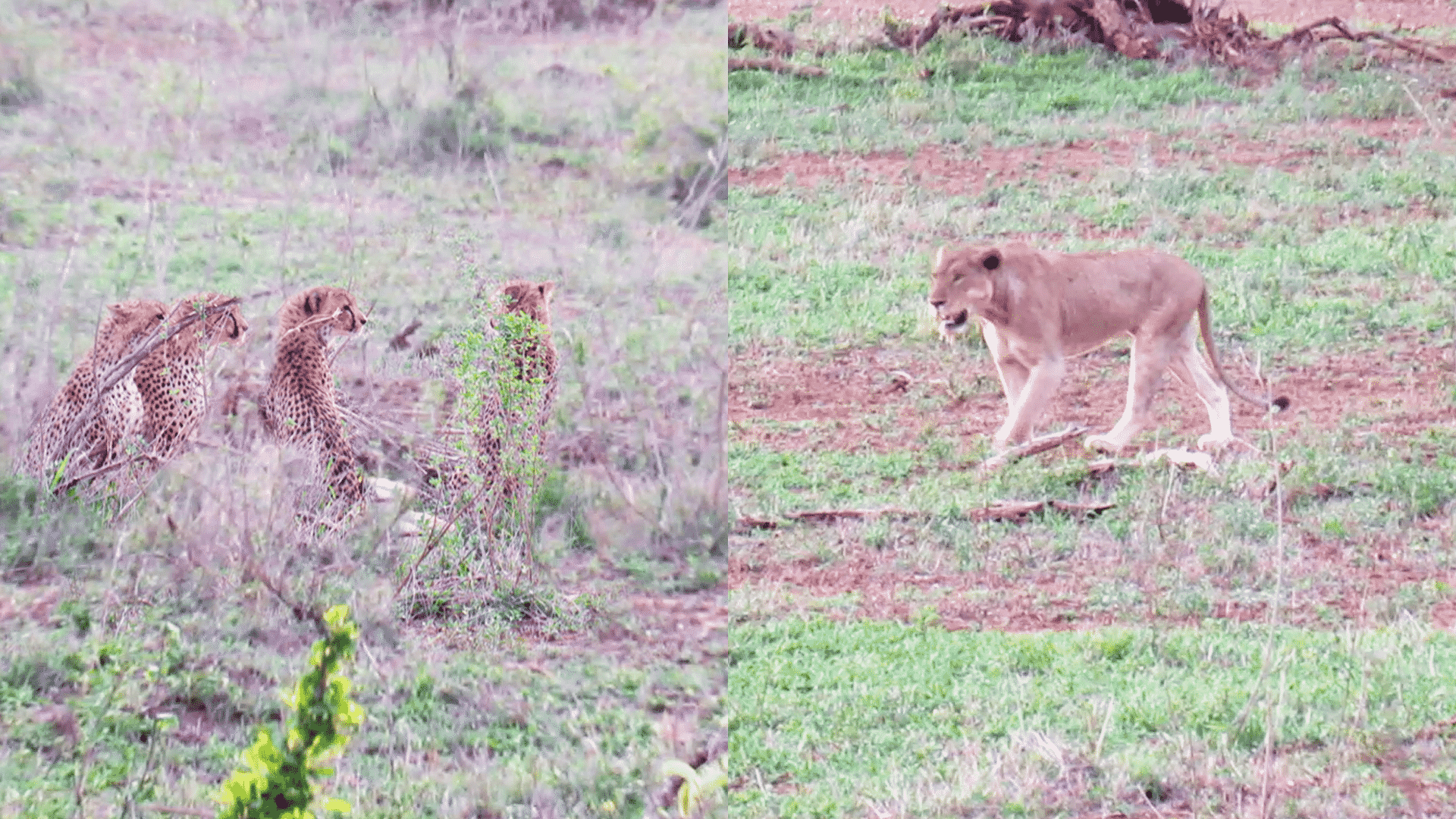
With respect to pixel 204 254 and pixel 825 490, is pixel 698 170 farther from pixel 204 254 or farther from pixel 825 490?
pixel 204 254

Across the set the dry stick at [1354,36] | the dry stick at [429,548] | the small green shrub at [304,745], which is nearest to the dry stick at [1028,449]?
the dry stick at [429,548]

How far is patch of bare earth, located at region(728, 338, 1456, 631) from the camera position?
15.8ft

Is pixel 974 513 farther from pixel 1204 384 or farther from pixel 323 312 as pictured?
pixel 323 312

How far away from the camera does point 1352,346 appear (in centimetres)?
585

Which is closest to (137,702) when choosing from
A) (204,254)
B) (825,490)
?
(204,254)

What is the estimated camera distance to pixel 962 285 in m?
6.00

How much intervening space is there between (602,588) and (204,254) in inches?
57.0

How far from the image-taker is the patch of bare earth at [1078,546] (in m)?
4.82

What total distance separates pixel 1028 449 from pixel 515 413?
1499 millimetres

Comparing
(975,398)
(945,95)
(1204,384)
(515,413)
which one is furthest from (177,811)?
(945,95)

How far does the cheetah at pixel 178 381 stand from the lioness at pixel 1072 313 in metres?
2.08

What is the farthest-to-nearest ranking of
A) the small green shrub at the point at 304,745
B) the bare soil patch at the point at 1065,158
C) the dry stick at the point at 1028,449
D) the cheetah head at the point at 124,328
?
1. the bare soil patch at the point at 1065,158
2. the dry stick at the point at 1028,449
3. the cheetah head at the point at 124,328
4. the small green shrub at the point at 304,745

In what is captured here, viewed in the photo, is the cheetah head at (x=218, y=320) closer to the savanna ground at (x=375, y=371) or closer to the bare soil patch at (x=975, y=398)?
the savanna ground at (x=375, y=371)

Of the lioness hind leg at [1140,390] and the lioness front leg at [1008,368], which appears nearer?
the lioness hind leg at [1140,390]
